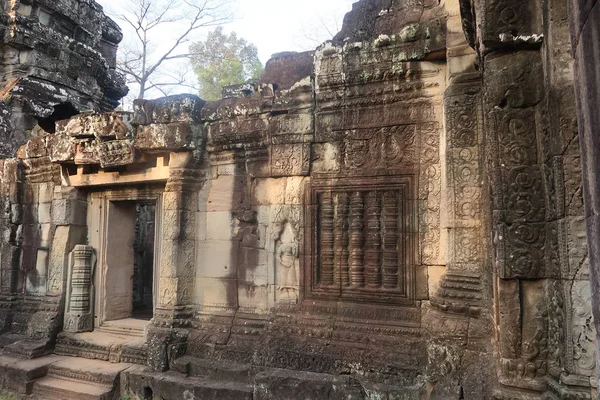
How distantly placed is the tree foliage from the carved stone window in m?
15.7

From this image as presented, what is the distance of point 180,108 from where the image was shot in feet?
16.9

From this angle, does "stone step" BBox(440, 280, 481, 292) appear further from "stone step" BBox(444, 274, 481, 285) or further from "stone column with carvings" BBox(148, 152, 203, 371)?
"stone column with carvings" BBox(148, 152, 203, 371)

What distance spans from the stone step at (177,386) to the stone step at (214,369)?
0.17ft

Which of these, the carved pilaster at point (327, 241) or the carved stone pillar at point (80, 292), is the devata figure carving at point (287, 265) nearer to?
the carved pilaster at point (327, 241)

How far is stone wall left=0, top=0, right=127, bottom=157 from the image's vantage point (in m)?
8.36

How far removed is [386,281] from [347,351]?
2.49ft

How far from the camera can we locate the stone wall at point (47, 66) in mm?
8359

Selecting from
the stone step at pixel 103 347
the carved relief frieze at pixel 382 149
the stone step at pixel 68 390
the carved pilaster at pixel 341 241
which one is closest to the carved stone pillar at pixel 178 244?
the stone step at pixel 103 347

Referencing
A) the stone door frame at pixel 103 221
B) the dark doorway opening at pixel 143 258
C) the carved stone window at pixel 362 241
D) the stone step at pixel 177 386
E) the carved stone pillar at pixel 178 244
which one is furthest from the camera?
the dark doorway opening at pixel 143 258

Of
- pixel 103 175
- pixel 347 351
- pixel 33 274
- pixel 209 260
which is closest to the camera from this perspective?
pixel 347 351

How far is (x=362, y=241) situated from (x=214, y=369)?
2.07 metres

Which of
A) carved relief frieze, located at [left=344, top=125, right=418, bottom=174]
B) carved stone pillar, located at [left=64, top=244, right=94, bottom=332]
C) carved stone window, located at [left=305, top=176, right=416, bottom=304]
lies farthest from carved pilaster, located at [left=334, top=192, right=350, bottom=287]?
carved stone pillar, located at [left=64, top=244, right=94, bottom=332]

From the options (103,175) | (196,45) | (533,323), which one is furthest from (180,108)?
(196,45)

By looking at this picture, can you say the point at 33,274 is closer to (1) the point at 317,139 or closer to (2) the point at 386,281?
(1) the point at 317,139
